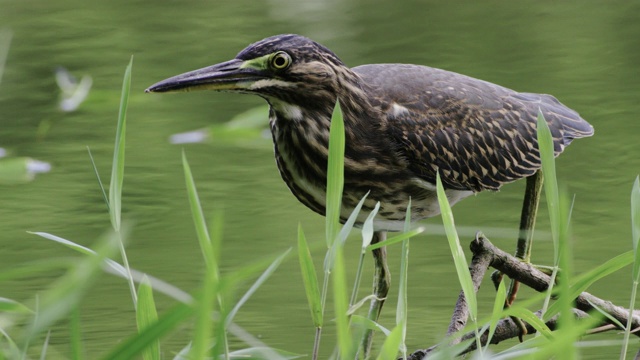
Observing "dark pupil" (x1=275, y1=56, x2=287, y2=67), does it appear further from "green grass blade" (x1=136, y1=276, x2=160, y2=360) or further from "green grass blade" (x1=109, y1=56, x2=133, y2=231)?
"green grass blade" (x1=136, y1=276, x2=160, y2=360)

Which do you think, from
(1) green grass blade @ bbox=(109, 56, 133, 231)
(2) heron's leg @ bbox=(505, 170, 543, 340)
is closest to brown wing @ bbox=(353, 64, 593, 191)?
(2) heron's leg @ bbox=(505, 170, 543, 340)

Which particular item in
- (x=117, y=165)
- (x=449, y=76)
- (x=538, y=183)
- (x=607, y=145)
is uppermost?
(x=117, y=165)

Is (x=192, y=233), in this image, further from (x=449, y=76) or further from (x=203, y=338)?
(x=203, y=338)

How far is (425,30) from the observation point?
8.98m

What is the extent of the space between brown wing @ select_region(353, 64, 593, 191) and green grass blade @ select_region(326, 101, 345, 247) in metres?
1.59

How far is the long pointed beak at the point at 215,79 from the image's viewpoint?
341 cm

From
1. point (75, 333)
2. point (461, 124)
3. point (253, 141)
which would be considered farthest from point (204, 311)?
point (253, 141)

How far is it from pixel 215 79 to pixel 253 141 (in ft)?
11.8

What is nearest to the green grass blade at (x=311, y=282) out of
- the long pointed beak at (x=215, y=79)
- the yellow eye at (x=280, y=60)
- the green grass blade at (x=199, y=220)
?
the green grass blade at (x=199, y=220)

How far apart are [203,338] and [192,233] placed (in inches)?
141

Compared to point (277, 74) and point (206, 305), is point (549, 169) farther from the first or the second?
point (277, 74)

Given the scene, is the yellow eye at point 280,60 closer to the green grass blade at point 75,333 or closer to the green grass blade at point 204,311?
the green grass blade at point 75,333

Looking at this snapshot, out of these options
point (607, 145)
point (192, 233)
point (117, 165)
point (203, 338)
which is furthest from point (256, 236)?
point (203, 338)

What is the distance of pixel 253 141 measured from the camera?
7.06 meters
